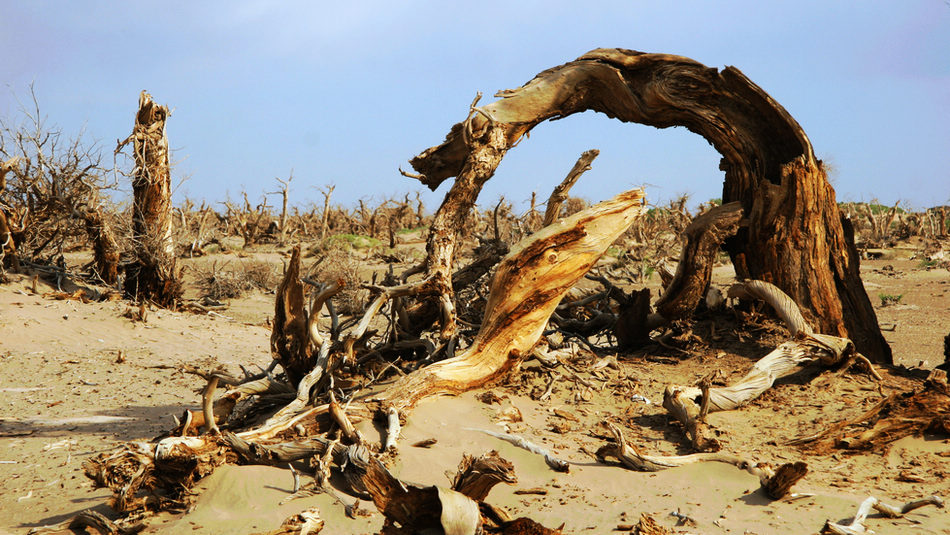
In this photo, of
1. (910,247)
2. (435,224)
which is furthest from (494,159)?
(910,247)

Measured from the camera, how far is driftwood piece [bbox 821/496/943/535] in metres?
3.06

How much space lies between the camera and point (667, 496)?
355cm

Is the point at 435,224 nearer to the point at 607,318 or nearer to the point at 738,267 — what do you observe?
the point at 607,318

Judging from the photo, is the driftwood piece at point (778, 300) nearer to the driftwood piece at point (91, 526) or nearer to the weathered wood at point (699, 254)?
the weathered wood at point (699, 254)

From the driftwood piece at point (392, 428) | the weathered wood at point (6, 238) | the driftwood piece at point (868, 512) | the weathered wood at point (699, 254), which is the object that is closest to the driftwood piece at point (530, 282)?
the driftwood piece at point (392, 428)

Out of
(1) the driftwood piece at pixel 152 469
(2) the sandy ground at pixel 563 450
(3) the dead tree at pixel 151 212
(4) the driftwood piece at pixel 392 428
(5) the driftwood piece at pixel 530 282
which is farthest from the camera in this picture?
(3) the dead tree at pixel 151 212

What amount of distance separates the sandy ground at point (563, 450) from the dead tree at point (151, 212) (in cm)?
338

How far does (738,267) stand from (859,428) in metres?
2.01

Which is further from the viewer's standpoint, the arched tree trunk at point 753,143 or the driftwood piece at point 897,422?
the arched tree trunk at point 753,143

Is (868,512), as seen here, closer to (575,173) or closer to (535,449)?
(535,449)

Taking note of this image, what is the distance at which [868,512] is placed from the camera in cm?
Result: 322

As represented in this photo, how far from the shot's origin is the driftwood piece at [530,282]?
4730 millimetres

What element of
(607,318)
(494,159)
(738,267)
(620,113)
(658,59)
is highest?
(658,59)

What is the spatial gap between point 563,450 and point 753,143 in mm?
3062
